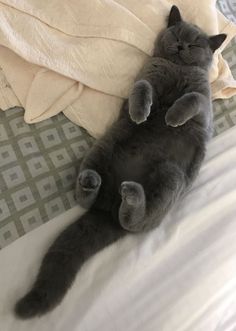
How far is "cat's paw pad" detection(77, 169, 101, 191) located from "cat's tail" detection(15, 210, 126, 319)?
67 mm

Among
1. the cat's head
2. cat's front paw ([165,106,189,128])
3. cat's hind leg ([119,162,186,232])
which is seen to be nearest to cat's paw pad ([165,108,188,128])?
cat's front paw ([165,106,189,128])

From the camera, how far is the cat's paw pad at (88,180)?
97cm

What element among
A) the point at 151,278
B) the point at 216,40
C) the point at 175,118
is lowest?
the point at 151,278

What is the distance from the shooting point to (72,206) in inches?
40.7

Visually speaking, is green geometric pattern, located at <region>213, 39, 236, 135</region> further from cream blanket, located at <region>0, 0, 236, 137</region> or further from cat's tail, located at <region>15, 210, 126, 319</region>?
cat's tail, located at <region>15, 210, 126, 319</region>

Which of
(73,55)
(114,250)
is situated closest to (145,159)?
(114,250)

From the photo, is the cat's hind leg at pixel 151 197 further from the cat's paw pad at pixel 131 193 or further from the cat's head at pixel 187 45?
the cat's head at pixel 187 45

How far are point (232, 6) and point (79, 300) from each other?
110cm

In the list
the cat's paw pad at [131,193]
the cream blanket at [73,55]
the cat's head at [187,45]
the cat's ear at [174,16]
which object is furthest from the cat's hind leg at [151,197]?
the cat's ear at [174,16]

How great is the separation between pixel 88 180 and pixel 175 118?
27 centimetres

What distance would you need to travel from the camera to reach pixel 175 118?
3.42ft

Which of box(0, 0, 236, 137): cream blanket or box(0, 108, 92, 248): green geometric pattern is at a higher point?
box(0, 0, 236, 137): cream blanket

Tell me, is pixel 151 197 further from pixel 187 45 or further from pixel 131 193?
pixel 187 45

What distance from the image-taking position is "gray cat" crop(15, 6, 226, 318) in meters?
0.90
